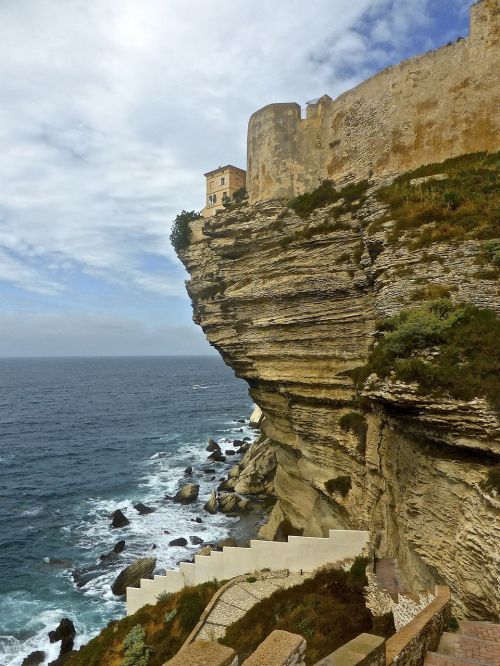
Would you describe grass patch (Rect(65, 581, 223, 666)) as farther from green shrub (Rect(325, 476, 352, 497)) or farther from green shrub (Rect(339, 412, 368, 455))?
green shrub (Rect(339, 412, 368, 455))

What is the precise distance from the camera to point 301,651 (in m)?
7.03

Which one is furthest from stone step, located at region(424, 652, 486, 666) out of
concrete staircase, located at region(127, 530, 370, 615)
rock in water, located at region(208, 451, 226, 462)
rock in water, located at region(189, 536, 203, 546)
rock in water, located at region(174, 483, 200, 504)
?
rock in water, located at region(208, 451, 226, 462)

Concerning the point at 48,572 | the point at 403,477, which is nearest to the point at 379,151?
the point at 403,477

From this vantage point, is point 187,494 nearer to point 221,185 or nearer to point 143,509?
point 143,509

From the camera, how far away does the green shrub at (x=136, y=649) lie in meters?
18.3

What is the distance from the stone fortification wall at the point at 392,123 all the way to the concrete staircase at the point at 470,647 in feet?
65.4

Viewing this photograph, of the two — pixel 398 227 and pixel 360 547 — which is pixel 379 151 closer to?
pixel 398 227

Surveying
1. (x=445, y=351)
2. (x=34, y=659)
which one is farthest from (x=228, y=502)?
(x=445, y=351)

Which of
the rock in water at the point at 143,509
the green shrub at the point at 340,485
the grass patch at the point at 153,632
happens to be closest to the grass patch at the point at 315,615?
the grass patch at the point at 153,632

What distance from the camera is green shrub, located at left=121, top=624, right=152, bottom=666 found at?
18344 mm

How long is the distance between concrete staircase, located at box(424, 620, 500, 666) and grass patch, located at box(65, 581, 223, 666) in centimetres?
1320

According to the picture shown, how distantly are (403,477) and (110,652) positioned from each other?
15.6 m

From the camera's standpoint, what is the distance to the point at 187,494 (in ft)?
142

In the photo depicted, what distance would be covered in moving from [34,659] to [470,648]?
24.2 m
